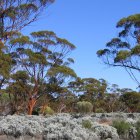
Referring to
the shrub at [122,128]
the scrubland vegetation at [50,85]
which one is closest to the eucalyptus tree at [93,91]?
the scrubland vegetation at [50,85]

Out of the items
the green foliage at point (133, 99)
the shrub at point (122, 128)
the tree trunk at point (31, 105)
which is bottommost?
the shrub at point (122, 128)

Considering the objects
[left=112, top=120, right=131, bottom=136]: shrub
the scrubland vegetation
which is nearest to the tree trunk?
the scrubland vegetation

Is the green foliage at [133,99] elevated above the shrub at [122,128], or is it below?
above

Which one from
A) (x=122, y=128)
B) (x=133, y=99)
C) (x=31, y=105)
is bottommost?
(x=122, y=128)

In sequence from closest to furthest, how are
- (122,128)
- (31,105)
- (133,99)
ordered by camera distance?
(122,128), (31,105), (133,99)

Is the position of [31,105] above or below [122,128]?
above

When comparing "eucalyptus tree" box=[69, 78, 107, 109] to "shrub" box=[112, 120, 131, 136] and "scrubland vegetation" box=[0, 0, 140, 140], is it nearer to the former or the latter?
"scrubland vegetation" box=[0, 0, 140, 140]

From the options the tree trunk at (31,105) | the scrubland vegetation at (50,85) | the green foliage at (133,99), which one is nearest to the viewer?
the scrubland vegetation at (50,85)

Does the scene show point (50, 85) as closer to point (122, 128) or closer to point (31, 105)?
point (31, 105)

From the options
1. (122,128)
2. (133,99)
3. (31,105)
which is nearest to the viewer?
(122,128)

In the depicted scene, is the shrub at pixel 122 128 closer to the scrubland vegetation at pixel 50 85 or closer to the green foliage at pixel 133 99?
the scrubland vegetation at pixel 50 85

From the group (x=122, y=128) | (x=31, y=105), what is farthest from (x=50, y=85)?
(x=122, y=128)

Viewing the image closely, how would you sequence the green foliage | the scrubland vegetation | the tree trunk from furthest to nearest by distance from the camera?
the green foliage, the tree trunk, the scrubland vegetation

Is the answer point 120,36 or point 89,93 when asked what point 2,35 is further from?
point 89,93
